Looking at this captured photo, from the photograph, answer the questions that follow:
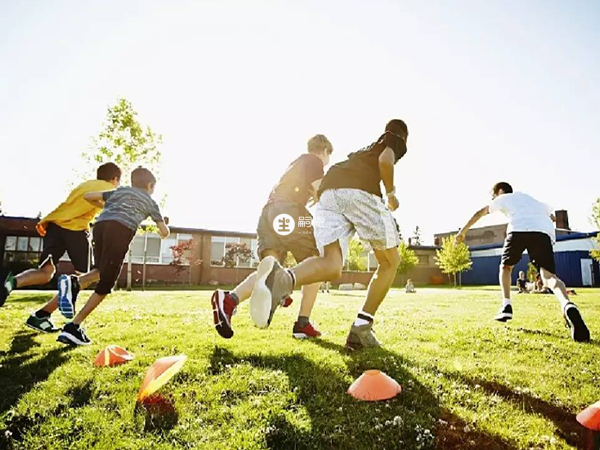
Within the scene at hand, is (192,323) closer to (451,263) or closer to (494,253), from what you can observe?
(451,263)

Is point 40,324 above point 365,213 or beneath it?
beneath

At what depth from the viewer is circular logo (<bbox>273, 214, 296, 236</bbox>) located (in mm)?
4168

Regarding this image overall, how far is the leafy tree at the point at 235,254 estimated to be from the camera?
113 feet

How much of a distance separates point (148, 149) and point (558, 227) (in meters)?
54.3

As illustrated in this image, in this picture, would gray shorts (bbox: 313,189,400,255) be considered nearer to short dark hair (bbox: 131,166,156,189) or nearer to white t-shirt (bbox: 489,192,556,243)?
short dark hair (bbox: 131,166,156,189)

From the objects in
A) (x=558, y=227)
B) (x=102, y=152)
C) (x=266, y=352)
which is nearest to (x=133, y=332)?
(x=266, y=352)

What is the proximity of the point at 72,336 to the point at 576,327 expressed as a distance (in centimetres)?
508

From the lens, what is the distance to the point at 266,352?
11.3ft

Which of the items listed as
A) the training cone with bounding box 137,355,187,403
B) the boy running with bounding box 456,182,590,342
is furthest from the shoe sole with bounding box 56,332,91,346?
the boy running with bounding box 456,182,590,342

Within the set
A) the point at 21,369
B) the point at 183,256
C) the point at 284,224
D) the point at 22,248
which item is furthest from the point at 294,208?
the point at 22,248

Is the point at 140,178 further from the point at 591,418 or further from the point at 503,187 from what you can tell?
the point at 503,187

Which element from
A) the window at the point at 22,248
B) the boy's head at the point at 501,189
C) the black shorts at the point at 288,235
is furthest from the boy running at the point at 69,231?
the window at the point at 22,248

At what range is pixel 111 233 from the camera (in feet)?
13.6

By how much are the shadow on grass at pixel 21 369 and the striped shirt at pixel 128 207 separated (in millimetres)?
1317
